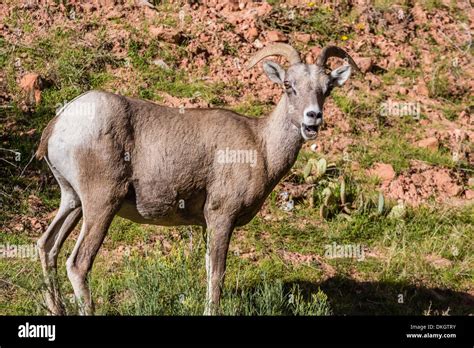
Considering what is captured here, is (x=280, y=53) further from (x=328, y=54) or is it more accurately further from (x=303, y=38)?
(x=303, y=38)

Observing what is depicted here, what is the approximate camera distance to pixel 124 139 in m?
8.14

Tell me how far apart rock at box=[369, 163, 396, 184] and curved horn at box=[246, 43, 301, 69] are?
136 inches

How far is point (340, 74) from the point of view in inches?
355

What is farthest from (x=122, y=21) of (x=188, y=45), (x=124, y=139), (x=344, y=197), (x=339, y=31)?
(x=124, y=139)

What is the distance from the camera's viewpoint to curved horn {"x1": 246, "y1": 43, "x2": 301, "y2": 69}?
873cm

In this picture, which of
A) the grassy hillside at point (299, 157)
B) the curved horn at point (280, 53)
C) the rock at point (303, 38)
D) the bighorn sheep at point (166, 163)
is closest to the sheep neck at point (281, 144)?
the bighorn sheep at point (166, 163)

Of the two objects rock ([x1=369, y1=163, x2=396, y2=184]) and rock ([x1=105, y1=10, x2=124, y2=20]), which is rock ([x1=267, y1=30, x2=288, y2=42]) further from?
rock ([x1=369, y1=163, x2=396, y2=184])

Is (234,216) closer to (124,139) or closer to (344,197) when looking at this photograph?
(124,139)

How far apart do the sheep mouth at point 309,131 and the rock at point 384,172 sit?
359cm

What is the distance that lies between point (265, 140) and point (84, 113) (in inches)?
74.8

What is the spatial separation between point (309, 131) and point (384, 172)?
371 cm

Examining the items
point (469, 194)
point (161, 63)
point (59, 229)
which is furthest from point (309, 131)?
point (161, 63)

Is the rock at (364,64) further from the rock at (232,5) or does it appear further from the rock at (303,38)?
the rock at (232,5)

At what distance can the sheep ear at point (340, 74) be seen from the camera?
29.3 ft
